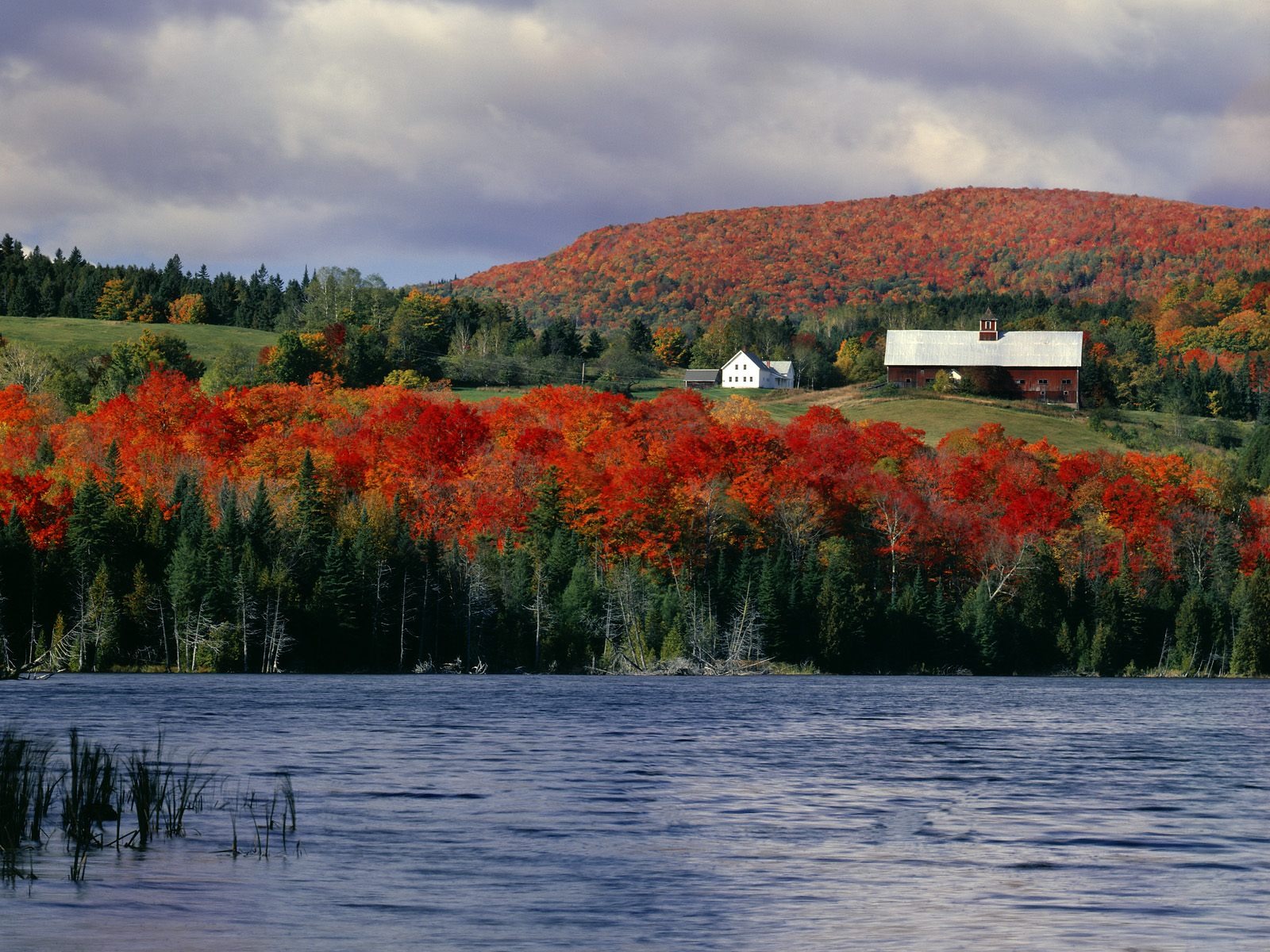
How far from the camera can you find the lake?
816 inches

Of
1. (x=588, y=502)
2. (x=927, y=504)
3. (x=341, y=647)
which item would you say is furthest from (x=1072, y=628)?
(x=341, y=647)

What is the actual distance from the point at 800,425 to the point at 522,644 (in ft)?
185

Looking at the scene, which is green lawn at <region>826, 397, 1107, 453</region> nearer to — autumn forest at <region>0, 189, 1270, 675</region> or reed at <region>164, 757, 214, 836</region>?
autumn forest at <region>0, 189, 1270, 675</region>

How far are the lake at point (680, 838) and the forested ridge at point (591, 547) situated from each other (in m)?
33.7

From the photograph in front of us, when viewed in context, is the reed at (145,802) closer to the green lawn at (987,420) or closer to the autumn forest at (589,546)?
the autumn forest at (589,546)

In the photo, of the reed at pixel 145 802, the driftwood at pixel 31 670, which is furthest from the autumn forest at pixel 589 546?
the reed at pixel 145 802

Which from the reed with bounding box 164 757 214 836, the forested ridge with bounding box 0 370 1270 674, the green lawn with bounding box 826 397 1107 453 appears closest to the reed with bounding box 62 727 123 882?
the reed with bounding box 164 757 214 836

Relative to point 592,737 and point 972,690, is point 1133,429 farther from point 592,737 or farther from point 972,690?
point 592,737

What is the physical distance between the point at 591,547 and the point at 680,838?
84.1 m

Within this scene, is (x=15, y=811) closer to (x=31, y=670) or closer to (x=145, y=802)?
(x=145, y=802)

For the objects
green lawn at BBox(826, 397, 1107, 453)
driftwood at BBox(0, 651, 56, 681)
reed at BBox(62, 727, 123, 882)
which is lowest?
driftwood at BBox(0, 651, 56, 681)

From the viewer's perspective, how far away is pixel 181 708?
58.2 metres

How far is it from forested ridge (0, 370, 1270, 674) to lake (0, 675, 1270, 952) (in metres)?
33.7

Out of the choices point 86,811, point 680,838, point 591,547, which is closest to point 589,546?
point 591,547
